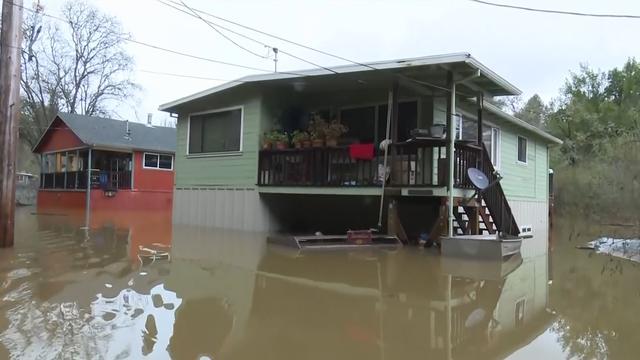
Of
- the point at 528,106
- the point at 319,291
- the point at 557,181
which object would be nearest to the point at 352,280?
the point at 319,291

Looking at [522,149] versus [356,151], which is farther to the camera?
[522,149]

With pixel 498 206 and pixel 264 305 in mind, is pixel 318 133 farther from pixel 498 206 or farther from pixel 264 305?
pixel 264 305

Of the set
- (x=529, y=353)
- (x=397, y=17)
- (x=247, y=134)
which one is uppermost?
(x=397, y=17)

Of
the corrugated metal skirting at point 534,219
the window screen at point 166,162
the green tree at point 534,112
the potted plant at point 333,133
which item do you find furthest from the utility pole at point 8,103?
the green tree at point 534,112

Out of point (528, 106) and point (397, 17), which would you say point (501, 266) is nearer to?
point (397, 17)

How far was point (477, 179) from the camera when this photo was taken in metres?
9.95

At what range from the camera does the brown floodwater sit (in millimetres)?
4094

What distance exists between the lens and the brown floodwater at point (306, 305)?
4094 millimetres

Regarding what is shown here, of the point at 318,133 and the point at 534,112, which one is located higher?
the point at 534,112

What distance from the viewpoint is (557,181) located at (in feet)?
78.5

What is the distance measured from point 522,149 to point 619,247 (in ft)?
21.9

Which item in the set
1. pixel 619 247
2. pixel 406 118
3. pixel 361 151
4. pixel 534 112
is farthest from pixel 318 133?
pixel 534 112

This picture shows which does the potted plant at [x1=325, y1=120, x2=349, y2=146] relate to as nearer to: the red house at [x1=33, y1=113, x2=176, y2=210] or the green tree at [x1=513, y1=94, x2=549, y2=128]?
the red house at [x1=33, y1=113, x2=176, y2=210]

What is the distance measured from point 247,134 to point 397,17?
4.82 metres
